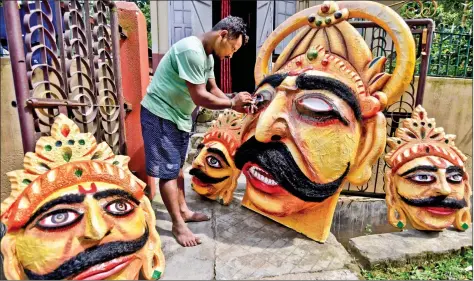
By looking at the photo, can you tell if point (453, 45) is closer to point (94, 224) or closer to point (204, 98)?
point (204, 98)

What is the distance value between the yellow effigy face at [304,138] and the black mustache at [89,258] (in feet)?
4.13

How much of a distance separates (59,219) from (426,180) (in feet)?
9.00

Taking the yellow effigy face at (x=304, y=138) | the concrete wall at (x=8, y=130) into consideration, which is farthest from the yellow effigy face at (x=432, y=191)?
the concrete wall at (x=8, y=130)

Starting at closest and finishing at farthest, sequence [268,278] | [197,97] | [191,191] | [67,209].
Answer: [67,209]
[268,278]
[197,97]
[191,191]

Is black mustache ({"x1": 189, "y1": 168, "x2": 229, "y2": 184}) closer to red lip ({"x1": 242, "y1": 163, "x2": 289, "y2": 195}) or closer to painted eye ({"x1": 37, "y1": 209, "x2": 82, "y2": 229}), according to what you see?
red lip ({"x1": 242, "y1": 163, "x2": 289, "y2": 195})

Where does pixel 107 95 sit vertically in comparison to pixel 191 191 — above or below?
above

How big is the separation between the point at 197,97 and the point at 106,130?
3.06 feet

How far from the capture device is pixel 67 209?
68.4 inches

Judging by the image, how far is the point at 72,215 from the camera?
174cm

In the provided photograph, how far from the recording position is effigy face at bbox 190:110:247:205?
3.32 metres

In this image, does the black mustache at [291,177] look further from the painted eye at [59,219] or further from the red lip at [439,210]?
the painted eye at [59,219]

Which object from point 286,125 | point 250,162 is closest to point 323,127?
point 286,125

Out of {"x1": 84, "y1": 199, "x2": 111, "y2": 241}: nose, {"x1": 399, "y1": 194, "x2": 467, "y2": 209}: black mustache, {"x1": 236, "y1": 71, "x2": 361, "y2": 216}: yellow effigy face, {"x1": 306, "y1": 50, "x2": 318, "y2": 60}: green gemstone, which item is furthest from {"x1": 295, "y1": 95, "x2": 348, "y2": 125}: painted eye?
{"x1": 84, "y1": 199, "x2": 111, "y2": 241}: nose

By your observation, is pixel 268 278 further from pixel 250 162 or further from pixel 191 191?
pixel 191 191
